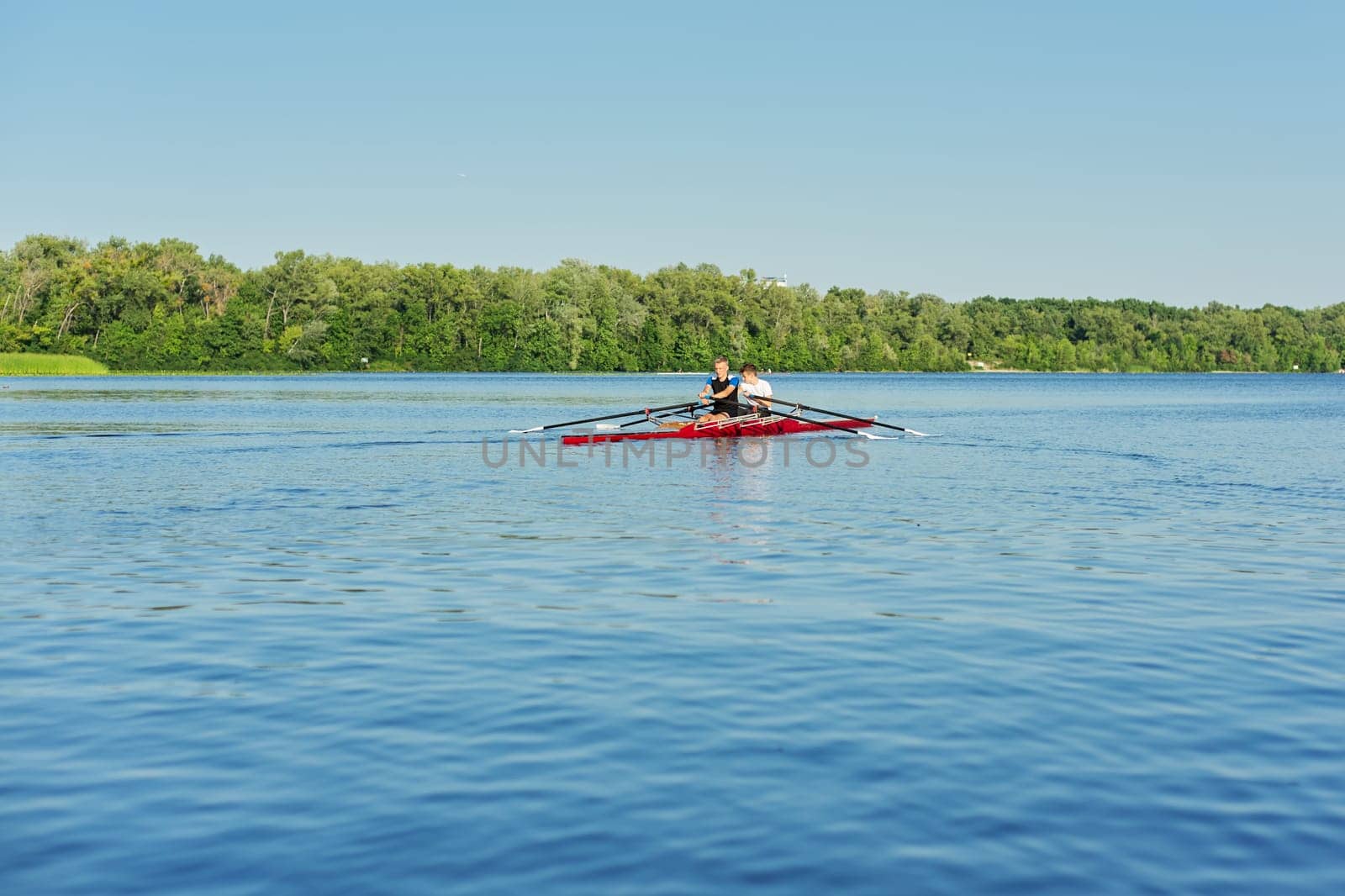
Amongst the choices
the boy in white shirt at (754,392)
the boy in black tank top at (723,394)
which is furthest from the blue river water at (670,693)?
the boy in white shirt at (754,392)

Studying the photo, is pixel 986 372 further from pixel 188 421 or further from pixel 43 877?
pixel 43 877

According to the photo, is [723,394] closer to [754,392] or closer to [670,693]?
[754,392]

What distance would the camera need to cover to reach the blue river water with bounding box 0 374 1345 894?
Answer: 5496 millimetres

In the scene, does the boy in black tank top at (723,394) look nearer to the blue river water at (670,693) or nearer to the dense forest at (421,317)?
the blue river water at (670,693)

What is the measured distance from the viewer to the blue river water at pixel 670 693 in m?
5.50

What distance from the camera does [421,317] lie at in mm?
128000

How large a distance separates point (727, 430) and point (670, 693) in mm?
22257

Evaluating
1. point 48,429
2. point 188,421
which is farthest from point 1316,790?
point 188,421

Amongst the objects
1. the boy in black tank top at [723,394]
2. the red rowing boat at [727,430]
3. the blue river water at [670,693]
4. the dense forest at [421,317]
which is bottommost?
the blue river water at [670,693]

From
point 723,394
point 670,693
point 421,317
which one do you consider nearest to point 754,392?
point 723,394

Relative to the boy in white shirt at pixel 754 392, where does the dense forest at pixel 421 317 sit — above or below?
above

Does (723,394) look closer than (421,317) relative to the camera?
Yes

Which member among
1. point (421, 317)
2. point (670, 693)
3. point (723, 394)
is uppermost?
point (421, 317)

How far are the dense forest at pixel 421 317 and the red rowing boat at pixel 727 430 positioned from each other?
309ft
